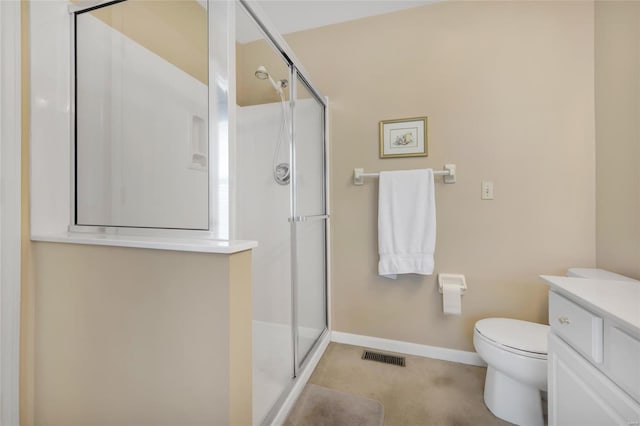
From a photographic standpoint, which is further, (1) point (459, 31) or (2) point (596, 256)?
(1) point (459, 31)

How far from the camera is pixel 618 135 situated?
4.66 ft

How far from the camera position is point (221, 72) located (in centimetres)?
83

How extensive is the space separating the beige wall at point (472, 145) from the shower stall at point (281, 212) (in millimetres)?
283

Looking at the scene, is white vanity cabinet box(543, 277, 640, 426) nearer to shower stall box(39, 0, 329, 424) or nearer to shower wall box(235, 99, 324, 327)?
shower stall box(39, 0, 329, 424)

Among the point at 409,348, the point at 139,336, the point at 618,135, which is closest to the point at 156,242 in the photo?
the point at 139,336

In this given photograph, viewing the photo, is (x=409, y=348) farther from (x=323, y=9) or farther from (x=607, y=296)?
(x=323, y=9)

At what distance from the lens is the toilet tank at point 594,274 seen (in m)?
1.32

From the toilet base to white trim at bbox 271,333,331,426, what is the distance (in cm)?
97

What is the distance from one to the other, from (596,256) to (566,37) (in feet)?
4.35

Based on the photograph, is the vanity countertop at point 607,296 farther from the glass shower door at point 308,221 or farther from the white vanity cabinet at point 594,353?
the glass shower door at point 308,221

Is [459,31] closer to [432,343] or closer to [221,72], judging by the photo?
[221,72]

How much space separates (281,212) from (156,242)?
0.96 metres

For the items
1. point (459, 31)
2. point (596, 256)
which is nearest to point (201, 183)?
point (459, 31)

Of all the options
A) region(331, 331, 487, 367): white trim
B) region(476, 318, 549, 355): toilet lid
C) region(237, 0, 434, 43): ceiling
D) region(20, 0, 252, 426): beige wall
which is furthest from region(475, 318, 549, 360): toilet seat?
region(237, 0, 434, 43): ceiling
